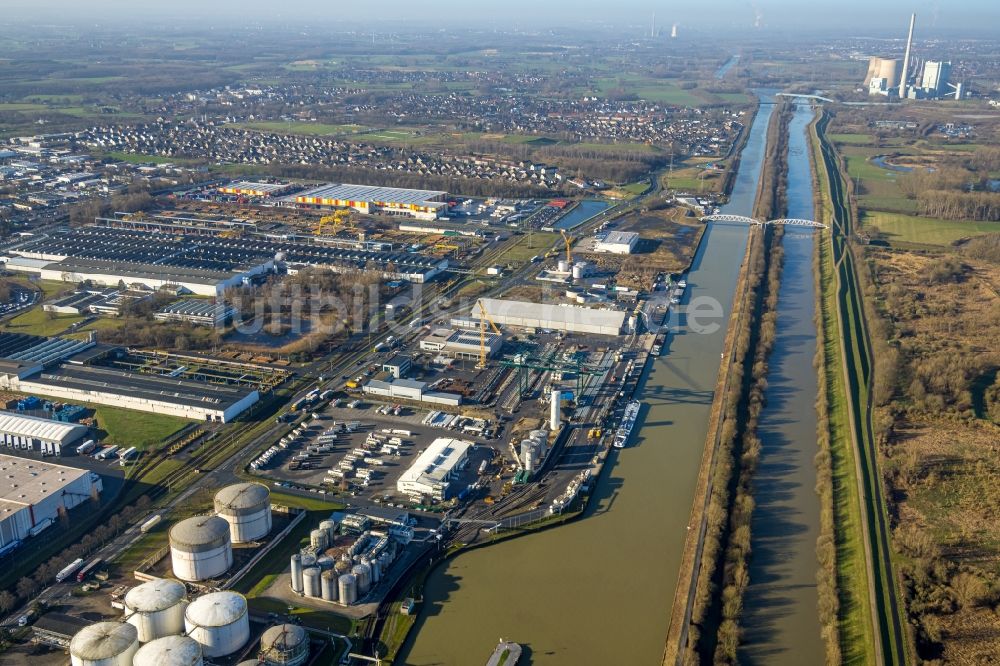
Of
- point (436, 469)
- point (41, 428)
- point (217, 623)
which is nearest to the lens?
point (217, 623)

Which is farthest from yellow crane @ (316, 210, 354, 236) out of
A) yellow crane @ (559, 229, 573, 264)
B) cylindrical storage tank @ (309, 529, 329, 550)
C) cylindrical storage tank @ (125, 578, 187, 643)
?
cylindrical storage tank @ (125, 578, 187, 643)

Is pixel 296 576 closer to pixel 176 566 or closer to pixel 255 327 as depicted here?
pixel 176 566

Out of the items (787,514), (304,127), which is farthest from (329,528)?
(304,127)

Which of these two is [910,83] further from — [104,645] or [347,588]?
[104,645]

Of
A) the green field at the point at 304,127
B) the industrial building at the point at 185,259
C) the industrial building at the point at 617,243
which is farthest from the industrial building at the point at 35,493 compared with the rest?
the green field at the point at 304,127

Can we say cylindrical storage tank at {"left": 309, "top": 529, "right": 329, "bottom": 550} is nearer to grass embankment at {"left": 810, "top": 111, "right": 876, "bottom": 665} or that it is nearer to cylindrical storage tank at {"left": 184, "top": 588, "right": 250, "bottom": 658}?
cylindrical storage tank at {"left": 184, "top": 588, "right": 250, "bottom": 658}

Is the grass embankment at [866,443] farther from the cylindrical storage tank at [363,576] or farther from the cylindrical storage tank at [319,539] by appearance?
the cylindrical storage tank at [319,539]
